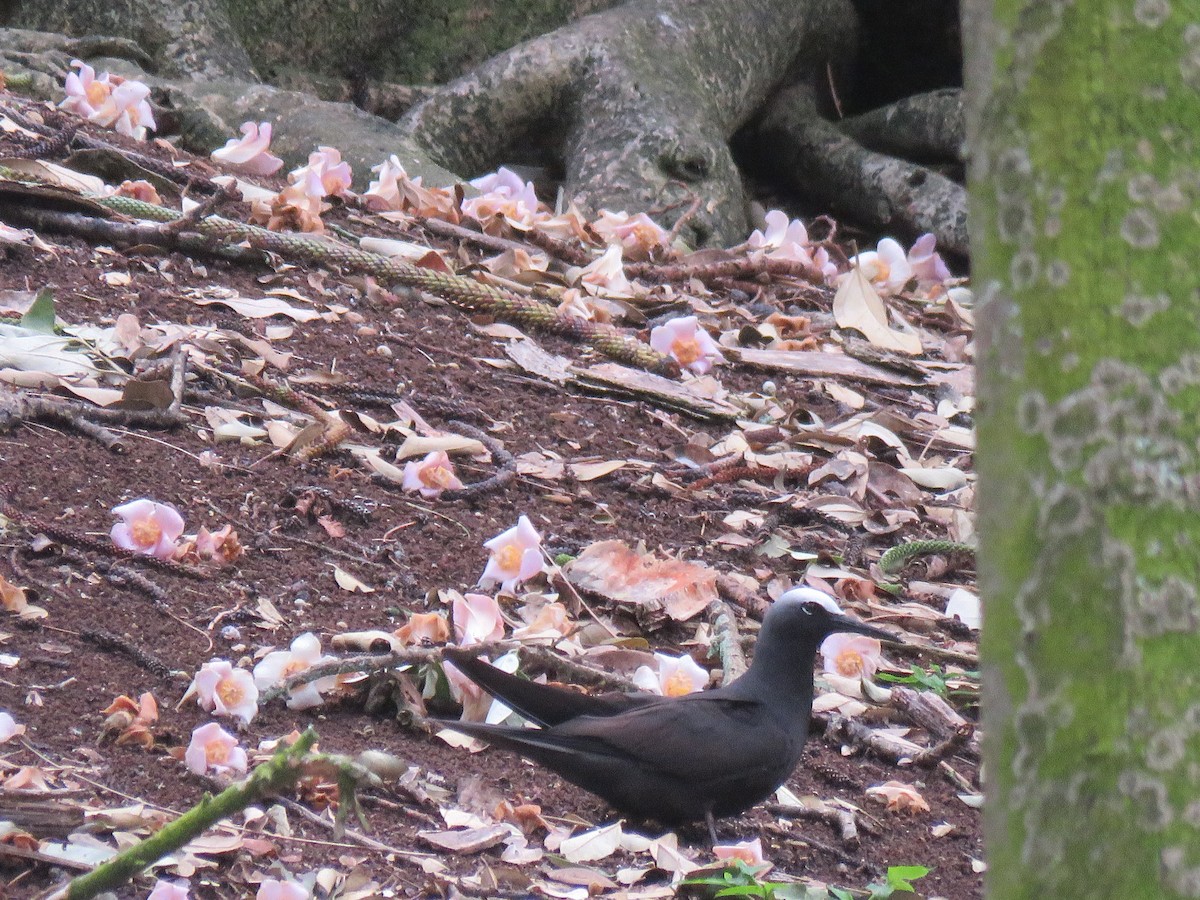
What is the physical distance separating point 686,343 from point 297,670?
2.13 m

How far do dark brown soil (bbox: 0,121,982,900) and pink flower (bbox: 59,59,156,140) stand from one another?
44.5 inches

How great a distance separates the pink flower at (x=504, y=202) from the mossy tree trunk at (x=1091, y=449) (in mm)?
4094

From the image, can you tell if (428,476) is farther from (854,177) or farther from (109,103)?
(854,177)

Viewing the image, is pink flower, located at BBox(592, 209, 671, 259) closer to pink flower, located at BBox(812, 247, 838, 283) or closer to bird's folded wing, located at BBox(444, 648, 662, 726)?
pink flower, located at BBox(812, 247, 838, 283)

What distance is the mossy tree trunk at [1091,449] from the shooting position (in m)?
0.98

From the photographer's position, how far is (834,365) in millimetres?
4719

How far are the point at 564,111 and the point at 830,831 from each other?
4747 millimetres

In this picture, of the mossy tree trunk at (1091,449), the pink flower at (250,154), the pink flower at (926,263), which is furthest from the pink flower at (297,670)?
the pink flower at (926,263)

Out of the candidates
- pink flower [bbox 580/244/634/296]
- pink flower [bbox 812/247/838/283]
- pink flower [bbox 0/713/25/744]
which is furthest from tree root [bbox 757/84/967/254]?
pink flower [bbox 0/713/25/744]

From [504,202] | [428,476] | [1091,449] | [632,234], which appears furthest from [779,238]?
[1091,449]

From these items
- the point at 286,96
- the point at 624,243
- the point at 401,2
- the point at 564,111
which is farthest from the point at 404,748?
the point at 401,2

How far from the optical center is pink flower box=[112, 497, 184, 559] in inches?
108

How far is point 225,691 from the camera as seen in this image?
238 centimetres

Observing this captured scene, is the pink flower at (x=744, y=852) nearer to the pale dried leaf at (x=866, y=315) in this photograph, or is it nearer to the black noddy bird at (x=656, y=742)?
the black noddy bird at (x=656, y=742)
